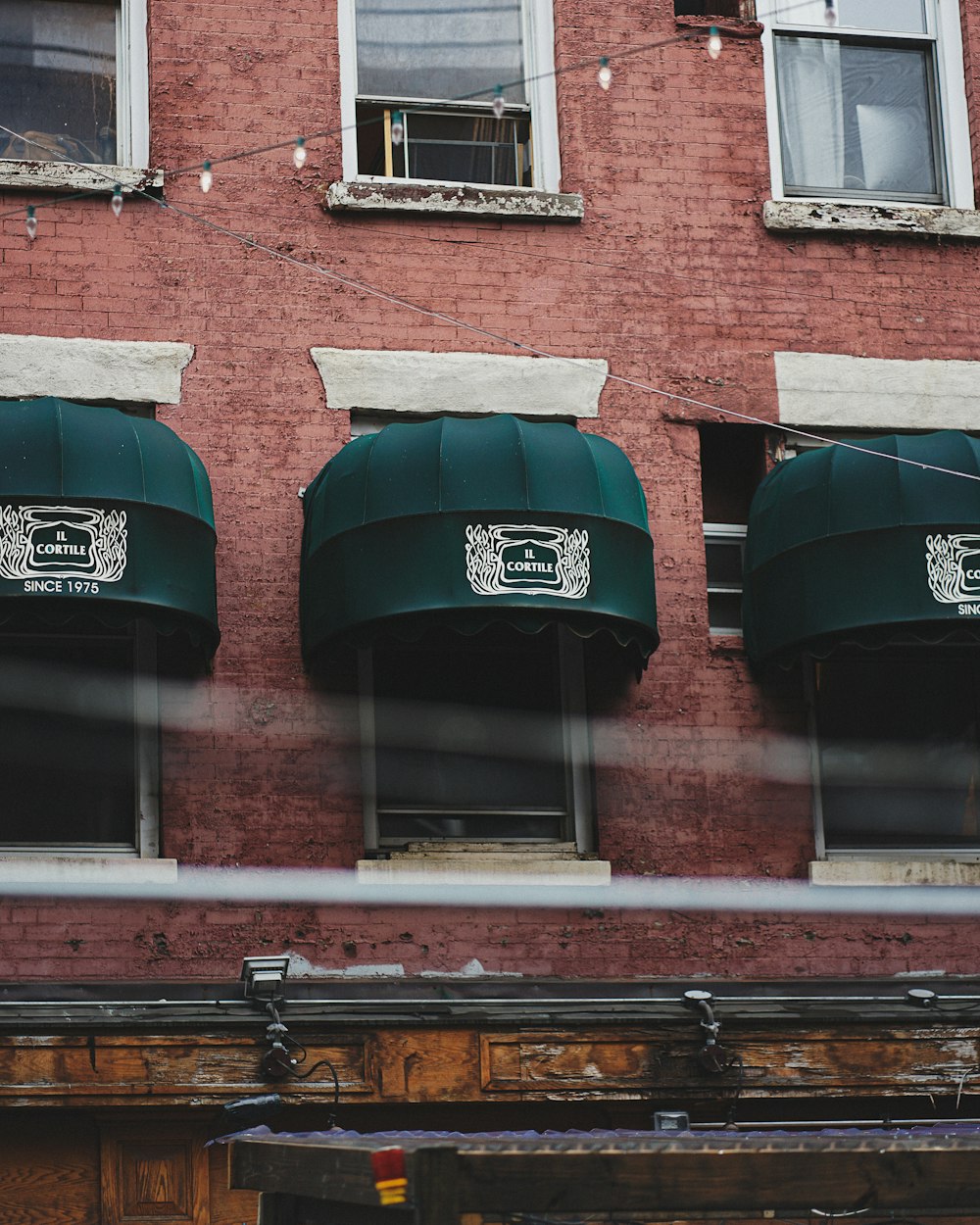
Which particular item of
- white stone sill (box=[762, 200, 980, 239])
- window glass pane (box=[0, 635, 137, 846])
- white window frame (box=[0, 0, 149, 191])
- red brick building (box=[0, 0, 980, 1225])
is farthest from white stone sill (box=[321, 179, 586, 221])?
window glass pane (box=[0, 635, 137, 846])

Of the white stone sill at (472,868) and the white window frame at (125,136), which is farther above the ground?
the white window frame at (125,136)

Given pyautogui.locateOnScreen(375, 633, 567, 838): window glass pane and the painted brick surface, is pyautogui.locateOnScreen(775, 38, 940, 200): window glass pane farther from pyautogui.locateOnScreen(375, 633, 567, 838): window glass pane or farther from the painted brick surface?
pyautogui.locateOnScreen(375, 633, 567, 838): window glass pane

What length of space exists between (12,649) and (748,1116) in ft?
14.2

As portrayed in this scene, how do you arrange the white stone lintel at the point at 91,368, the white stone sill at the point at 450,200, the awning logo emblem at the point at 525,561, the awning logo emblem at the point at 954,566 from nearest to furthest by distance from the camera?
the awning logo emblem at the point at 525,561 → the awning logo emblem at the point at 954,566 → the white stone lintel at the point at 91,368 → the white stone sill at the point at 450,200

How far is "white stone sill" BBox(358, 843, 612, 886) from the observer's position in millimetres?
9836

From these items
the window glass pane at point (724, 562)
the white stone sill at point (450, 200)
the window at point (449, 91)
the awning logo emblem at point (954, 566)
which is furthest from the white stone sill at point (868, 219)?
the awning logo emblem at point (954, 566)

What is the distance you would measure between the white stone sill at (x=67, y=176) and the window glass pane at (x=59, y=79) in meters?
0.34

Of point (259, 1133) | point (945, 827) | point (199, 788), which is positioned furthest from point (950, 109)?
point (259, 1133)

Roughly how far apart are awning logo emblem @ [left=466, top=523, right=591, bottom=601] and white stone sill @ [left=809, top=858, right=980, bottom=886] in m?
2.10

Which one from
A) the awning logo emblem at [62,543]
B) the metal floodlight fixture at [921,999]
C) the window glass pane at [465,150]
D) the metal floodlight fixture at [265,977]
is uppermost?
→ the window glass pane at [465,150]

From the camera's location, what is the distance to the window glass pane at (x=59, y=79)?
10.8 m

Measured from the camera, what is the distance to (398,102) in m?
11.2

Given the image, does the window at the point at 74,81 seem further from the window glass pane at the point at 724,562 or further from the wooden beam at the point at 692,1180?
the wooden beam at the point at 692,1180

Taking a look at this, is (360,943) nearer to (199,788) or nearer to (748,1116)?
(199,788)
